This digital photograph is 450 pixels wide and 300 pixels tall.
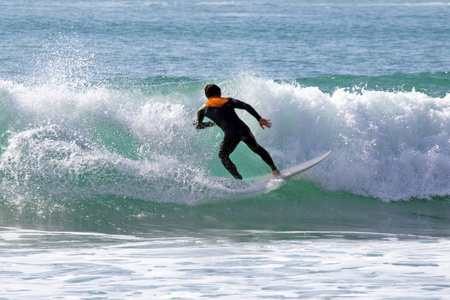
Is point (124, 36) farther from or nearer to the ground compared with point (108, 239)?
farther from the ground

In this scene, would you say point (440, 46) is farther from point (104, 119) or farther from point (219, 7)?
point (219, 7)

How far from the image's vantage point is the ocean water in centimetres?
427

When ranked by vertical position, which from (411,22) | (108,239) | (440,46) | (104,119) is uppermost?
(411,22)

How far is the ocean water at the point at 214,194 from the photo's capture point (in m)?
4.27

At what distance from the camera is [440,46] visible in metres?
22.8

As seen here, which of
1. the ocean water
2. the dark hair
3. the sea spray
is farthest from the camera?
the sea spray

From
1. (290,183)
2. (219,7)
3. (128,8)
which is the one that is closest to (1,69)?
(290,183)

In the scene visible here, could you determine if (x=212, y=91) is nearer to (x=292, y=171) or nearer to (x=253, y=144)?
(x=253, y=144)

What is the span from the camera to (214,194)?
23.6 feet

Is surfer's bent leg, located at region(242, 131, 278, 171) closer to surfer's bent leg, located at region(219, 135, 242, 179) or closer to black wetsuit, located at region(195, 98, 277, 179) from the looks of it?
black wetsuit, located at region(195, 98, 277, 179)

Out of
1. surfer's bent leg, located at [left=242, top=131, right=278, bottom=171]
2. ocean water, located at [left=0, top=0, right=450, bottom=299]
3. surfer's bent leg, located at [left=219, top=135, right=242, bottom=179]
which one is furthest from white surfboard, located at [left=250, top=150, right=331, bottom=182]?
surfer's bent leg, located at [left=219, top=135, right=242, bottom=179]

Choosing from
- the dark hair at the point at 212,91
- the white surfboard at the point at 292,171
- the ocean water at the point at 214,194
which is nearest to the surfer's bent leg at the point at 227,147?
the ocean water at the point at 214,194

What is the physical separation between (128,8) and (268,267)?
38.0 meters

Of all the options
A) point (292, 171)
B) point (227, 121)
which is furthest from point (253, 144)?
point (292, 171)
